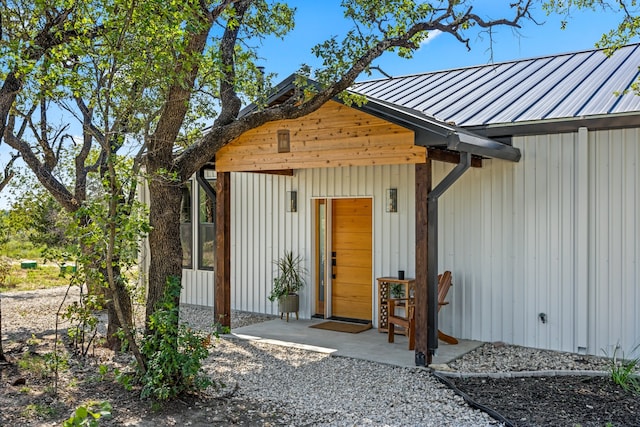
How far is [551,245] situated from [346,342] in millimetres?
2797

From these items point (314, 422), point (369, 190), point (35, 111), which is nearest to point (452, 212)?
point (369, 190)

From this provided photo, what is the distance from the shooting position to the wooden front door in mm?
8609

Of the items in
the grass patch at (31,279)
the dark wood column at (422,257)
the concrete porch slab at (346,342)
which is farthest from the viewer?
the grass patch at (31,279)

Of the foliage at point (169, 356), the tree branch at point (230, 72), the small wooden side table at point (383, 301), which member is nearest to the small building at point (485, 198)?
the small wooden side table at point (383, 301)

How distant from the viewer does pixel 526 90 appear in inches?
318

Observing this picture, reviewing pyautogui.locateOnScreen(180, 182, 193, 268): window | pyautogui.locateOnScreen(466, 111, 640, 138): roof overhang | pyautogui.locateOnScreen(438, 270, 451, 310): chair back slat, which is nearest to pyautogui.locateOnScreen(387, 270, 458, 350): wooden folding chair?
pyautogui.locateOnScreen(438, 270, 451, 310): chair back slat

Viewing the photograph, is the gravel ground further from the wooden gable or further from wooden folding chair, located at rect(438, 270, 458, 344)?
the wooden gable

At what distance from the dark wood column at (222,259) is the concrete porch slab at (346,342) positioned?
0.40m

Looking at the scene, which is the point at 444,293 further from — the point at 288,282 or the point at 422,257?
the point at 288,282

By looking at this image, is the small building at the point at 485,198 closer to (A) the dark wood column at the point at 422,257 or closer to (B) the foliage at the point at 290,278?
(A) the dark wood column at the point at 422,257

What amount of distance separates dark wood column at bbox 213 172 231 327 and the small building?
0.11 m

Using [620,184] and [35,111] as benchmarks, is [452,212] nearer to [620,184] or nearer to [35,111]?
[620,184]

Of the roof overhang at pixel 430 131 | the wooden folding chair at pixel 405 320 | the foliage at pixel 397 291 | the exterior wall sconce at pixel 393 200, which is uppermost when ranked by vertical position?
the roof overhang at pixel 430 131

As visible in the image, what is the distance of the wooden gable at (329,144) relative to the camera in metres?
6.19
